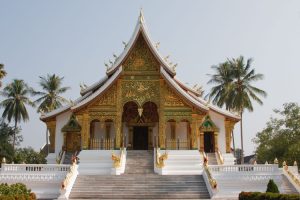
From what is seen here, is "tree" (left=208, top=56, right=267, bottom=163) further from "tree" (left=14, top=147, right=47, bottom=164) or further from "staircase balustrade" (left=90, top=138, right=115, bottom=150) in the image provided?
"tree" (left=14, top=147, right=47, bottom=164)

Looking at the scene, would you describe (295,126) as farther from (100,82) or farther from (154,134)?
(100,82)

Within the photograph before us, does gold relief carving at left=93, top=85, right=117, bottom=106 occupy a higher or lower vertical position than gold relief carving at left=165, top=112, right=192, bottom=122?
higher

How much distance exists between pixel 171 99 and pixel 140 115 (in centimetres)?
204

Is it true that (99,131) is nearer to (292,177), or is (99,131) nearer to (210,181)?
(210,181)

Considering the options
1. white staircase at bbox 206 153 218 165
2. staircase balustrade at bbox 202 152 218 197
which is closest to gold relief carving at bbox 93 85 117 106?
white staircase at bbox 206 153 218 165

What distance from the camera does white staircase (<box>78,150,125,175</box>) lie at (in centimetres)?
1948

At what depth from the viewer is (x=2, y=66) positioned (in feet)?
73.2

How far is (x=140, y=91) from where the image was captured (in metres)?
22.2

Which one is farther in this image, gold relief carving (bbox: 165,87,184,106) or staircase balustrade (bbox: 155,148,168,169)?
gold relief carving (bbox: 165,87,184,106)

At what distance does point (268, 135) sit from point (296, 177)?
16.7 meters

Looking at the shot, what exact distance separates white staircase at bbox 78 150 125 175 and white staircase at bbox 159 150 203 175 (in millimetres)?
2783

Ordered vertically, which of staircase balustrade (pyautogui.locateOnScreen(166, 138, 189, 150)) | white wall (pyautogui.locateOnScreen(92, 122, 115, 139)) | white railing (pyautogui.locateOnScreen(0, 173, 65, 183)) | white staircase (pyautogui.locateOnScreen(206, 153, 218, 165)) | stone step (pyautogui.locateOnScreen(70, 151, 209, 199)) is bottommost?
stone step (pyautogui.locateOnScreen(70, 151, 209, 199))

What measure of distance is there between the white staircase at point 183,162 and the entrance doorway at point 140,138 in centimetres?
360

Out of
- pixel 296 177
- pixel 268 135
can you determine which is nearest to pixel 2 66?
pixel 296 177
